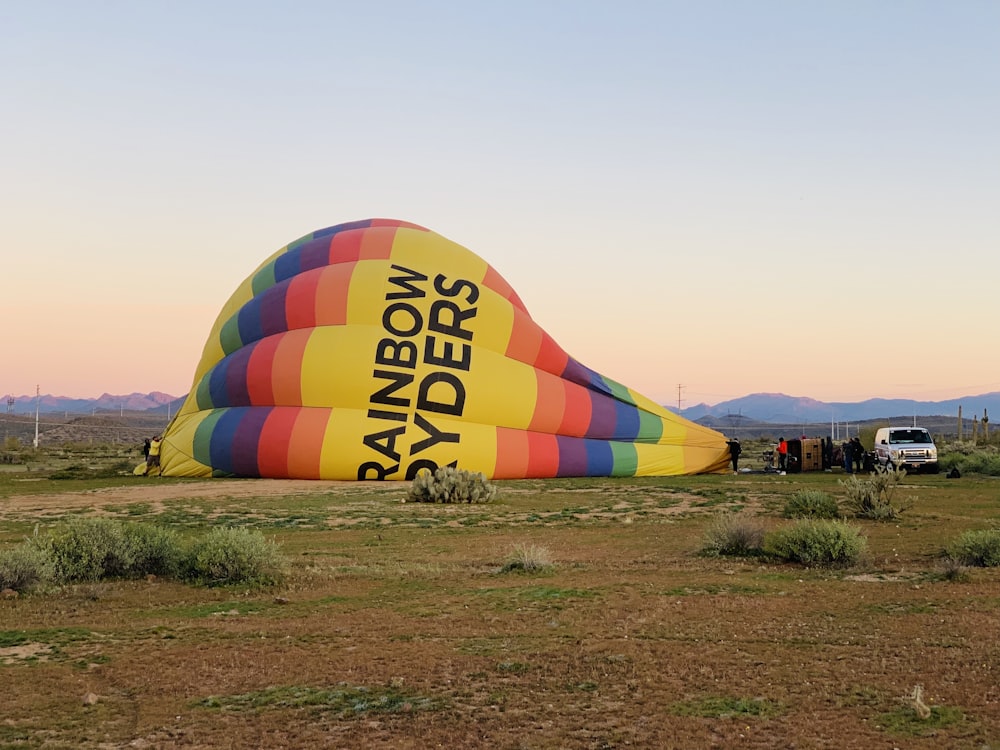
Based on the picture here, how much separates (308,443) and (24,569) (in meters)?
16.7

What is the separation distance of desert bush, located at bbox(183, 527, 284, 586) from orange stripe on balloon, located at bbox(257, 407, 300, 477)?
15744 millimetres

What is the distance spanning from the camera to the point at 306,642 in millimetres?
9383

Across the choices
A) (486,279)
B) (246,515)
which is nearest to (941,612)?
(246,515)

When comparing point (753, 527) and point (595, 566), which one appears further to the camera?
point (753, 527)

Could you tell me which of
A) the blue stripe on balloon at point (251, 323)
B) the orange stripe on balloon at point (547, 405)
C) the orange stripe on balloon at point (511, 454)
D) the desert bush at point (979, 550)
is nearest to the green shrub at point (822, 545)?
the desert bush at point (979, 550)

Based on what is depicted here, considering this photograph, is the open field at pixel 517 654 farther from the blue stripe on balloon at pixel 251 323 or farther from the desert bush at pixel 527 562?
the blue stripe on balloon at pixel 251 323

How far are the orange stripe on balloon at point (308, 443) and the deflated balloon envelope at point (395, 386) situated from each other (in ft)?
0.12

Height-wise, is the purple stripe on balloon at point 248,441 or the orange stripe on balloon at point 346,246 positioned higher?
the orange stripe on balloon at point 346,246

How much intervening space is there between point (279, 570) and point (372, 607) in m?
2.77

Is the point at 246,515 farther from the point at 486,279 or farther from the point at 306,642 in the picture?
the point at 486,279

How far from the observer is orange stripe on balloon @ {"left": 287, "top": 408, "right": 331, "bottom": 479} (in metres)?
29.0

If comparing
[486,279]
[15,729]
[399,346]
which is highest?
[486,279]

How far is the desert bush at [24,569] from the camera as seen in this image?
12.2m

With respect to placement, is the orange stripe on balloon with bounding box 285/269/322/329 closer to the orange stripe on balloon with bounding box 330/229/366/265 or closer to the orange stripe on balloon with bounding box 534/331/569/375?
the orange stripe on balloon with bounding box 330/229/366/265
